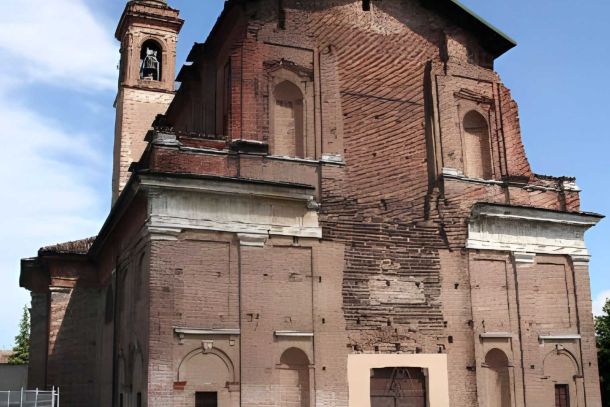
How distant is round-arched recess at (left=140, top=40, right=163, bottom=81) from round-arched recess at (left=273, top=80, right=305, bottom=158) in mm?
15501

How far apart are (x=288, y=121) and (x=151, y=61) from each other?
16.0m

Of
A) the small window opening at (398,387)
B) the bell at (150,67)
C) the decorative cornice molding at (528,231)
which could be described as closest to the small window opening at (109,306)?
the small window opening at (398,387)

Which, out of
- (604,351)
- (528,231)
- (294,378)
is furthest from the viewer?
(604,351)

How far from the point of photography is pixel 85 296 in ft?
77.3

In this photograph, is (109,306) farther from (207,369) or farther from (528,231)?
(528,231)

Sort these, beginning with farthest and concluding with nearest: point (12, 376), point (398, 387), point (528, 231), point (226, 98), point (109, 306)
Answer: point (12, 376), point (109, 306), point (528, 231), point (226, 98), point (398, 387)

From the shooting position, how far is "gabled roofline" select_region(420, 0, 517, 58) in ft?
61.9

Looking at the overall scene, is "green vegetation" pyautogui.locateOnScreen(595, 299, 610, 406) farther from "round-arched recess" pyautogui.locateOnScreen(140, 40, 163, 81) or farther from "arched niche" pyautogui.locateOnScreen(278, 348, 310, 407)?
"round-arched recess" pyautogui.locateOnScreen(140, 40, 163, 81)

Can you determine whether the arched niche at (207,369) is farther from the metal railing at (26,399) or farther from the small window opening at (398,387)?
the metal railing at (26,399)

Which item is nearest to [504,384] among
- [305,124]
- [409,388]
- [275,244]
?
[409,388]

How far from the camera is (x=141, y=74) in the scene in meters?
31.4

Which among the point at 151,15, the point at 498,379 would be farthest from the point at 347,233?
the point at 151,15

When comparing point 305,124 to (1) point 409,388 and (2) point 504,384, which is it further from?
(2) point 504,384

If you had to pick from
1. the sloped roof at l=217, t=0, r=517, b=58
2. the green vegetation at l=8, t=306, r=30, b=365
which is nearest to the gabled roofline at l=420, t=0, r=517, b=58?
the sloped roof at l=217, t=0, r=517, b=58
